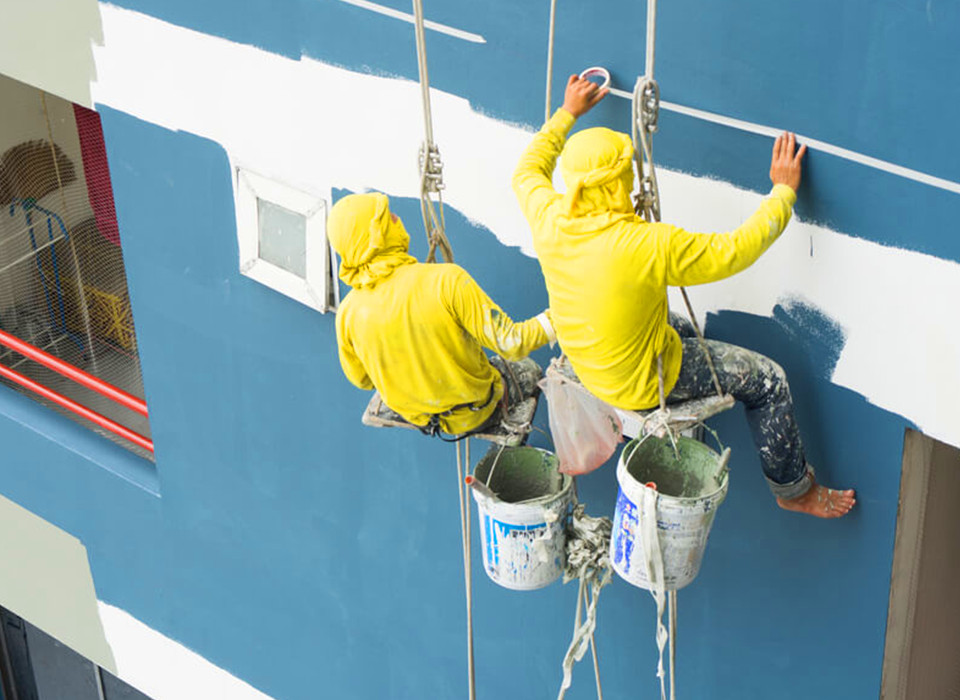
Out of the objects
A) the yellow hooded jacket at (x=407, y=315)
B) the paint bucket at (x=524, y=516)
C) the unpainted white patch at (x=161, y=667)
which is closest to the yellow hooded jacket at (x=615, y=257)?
the yellow hooded jacket at (x=407, y=315)

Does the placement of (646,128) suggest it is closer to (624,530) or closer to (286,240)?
(624,530)

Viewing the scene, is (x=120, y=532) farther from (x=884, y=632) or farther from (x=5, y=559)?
(x=884, y=632)

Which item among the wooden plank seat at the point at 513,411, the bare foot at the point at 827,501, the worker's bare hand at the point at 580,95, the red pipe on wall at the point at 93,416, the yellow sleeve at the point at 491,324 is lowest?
the red pipe on wall at the point at 93,416

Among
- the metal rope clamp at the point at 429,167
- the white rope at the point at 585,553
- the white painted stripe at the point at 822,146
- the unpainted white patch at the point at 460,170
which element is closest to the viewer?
the white painted stripe at the point at 822,146

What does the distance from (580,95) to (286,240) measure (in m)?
1.68

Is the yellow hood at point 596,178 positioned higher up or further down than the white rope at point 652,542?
higher up

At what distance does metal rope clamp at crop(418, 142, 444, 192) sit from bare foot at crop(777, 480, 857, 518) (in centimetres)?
158

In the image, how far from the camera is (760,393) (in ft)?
13.0

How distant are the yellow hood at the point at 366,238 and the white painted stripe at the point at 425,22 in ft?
2.47

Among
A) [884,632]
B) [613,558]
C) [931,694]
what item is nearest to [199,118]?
[613,558]

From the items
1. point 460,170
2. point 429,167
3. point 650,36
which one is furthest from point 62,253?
point 650,36

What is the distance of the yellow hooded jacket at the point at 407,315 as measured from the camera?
153 inches

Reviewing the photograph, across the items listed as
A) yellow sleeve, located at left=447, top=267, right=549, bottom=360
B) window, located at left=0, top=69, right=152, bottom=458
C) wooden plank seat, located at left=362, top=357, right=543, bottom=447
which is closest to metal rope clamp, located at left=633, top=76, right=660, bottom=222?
yellow sleeve, located at left=447, top=267, right=549, bottom=360

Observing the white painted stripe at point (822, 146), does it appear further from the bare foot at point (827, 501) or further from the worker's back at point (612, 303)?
the bare foot at point (827, 501)
